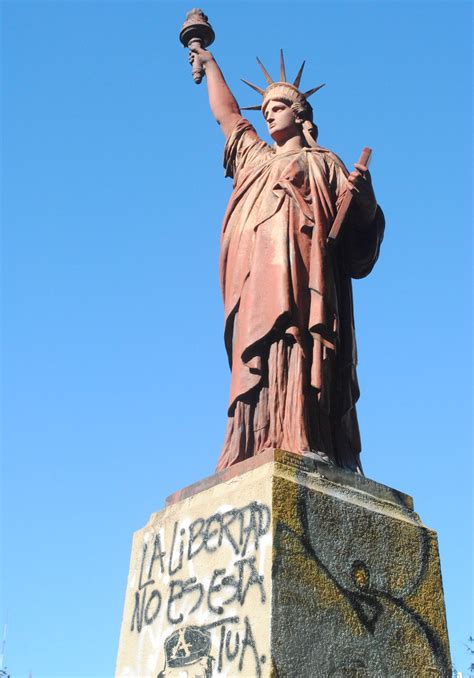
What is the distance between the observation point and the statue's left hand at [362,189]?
6180 mm

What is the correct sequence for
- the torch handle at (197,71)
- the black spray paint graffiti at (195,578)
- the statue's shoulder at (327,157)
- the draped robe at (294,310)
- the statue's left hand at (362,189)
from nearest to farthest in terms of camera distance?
the black spray paint graffiti at (195,578) → the draped robe at (294,310) → the statue's left hand at (362,189) → the statue's shoulder at (327,157) → the torch handle at (197,71)

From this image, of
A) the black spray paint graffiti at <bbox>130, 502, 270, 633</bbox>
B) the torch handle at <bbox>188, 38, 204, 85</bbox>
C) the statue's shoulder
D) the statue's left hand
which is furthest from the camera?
the torch handle at <bbox>188, 38, 204, 85</bbox>

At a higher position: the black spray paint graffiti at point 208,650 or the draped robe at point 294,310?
the draped robe at point 294,310

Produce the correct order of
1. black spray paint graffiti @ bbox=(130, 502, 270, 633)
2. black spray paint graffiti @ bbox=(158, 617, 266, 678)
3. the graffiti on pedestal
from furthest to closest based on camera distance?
black spray paint graffiti @ bbox=(130, 502, 270, 633) < the graffiti on pedestal < black spray paint graffiti @ bbox=(158, 617, 266, 678)

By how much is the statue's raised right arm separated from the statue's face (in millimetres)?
733

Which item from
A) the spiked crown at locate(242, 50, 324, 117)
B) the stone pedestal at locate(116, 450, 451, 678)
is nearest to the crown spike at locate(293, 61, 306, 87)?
the spiked crown at locate(242, 50, 324, 117)

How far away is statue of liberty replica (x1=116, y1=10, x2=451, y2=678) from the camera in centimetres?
484

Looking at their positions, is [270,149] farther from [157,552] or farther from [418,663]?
[418,663]

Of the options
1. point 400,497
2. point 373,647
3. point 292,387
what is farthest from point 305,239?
point 373,647

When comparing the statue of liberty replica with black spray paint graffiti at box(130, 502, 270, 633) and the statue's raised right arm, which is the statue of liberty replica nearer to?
black spray paint graffiti at box(130, 502, 270, 633)

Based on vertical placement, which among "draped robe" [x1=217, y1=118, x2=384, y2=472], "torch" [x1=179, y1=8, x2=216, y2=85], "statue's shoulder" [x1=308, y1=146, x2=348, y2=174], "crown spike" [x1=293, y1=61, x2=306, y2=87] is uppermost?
"torch" [x1=179, y1=8, x2=216, y2=85]

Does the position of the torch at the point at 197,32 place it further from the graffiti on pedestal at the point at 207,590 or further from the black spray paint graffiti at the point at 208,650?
the black spray paint graffiti at the point at 208,650

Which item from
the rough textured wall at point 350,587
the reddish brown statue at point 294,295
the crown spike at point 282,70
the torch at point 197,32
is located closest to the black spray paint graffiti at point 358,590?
the rough textured wall at point 350,587

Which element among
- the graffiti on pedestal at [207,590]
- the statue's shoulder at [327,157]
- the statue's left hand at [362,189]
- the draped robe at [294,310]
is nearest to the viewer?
the graffiti on pedestal at [207,590]
